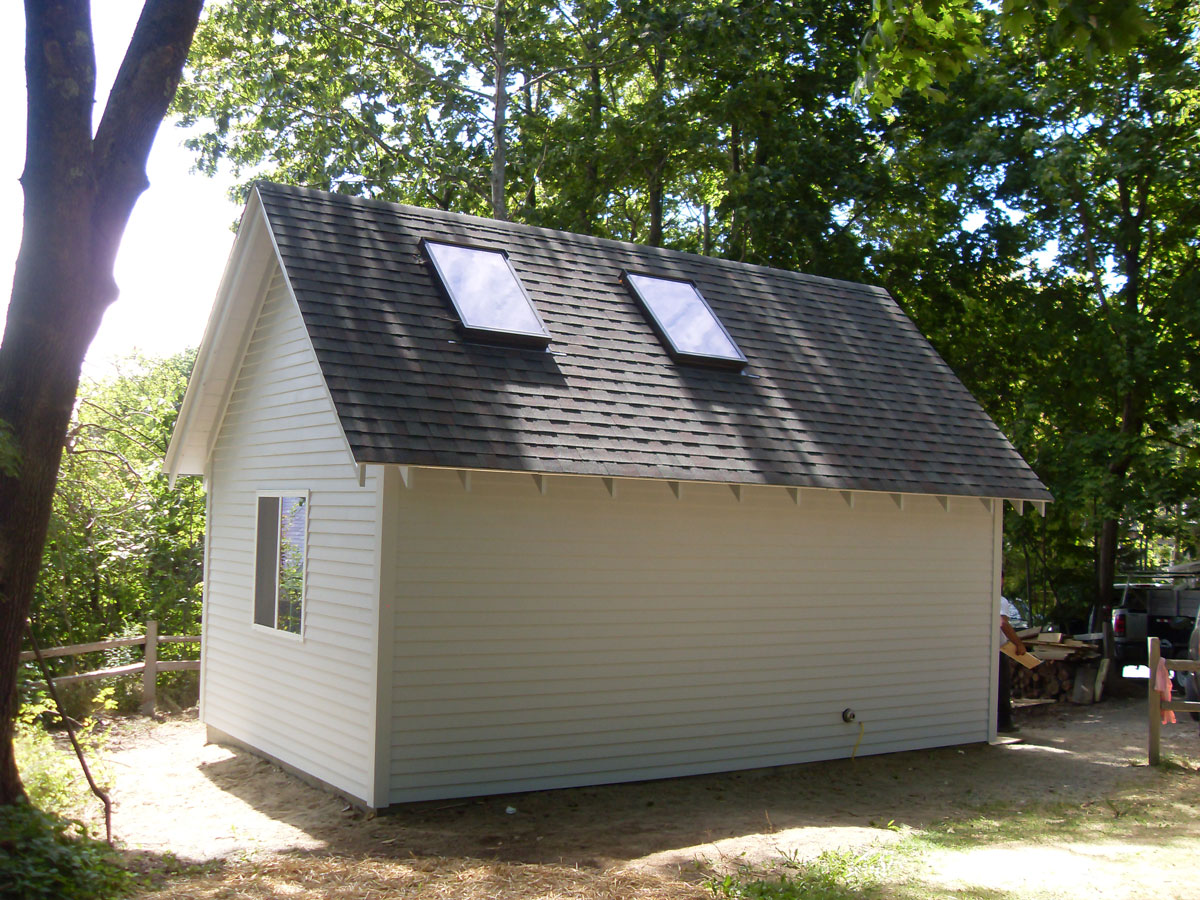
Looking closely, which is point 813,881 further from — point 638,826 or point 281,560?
point 281,560

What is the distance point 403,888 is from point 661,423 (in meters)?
4.96

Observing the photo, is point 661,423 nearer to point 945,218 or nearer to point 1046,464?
point 1046,464

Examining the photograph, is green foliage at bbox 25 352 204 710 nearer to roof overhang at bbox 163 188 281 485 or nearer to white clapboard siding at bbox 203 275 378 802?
roof overhang at bbox 163 188 281 485

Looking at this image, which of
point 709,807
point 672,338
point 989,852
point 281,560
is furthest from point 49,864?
point 672,338

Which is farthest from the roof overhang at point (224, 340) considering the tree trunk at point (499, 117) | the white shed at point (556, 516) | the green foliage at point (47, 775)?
the tree trunk at point (499, 117)

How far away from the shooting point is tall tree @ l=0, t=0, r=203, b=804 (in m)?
6.34

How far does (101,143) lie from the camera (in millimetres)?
6598

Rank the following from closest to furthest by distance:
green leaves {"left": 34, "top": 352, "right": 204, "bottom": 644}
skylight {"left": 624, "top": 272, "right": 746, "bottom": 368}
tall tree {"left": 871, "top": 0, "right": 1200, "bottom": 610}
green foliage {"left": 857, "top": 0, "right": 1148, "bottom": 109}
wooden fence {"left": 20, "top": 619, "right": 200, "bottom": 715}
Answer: green foliage {"left": 857, "top": 0, "right": 1148, "bottom": 109}, skylight {"left": 624, "top": 272, "right": 746, "bottom": 368}, wooden fence {"left": 20, "top": 619, "right": 200, "bottom": 715}, green leaves {"left": 34, "top": 352, "right": 204, "bottom": 644}, tall tree {"left": 871, "top": 0, "right": 1200, "bottom": 610}

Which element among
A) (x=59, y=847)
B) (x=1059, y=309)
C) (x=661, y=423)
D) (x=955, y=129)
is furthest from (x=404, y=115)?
(x=59, y=847)

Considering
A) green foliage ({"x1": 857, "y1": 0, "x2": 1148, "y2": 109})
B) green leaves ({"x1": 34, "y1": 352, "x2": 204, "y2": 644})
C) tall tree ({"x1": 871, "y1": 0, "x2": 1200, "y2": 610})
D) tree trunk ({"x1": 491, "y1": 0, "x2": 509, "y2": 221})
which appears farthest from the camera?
tree trunk ({"x1": 491, "y1": 0, "x2": 509, "y2": 221})

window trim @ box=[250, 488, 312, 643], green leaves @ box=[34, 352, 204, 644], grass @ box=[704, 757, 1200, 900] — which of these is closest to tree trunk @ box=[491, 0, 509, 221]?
green leaves @ box=[34, 352, 204, 644]

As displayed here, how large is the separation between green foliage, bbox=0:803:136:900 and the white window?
352 cm

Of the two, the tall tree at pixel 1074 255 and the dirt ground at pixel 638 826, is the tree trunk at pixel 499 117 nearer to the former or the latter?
the tall tree at pixel 1074 255

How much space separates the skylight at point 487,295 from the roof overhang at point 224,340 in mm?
1677
